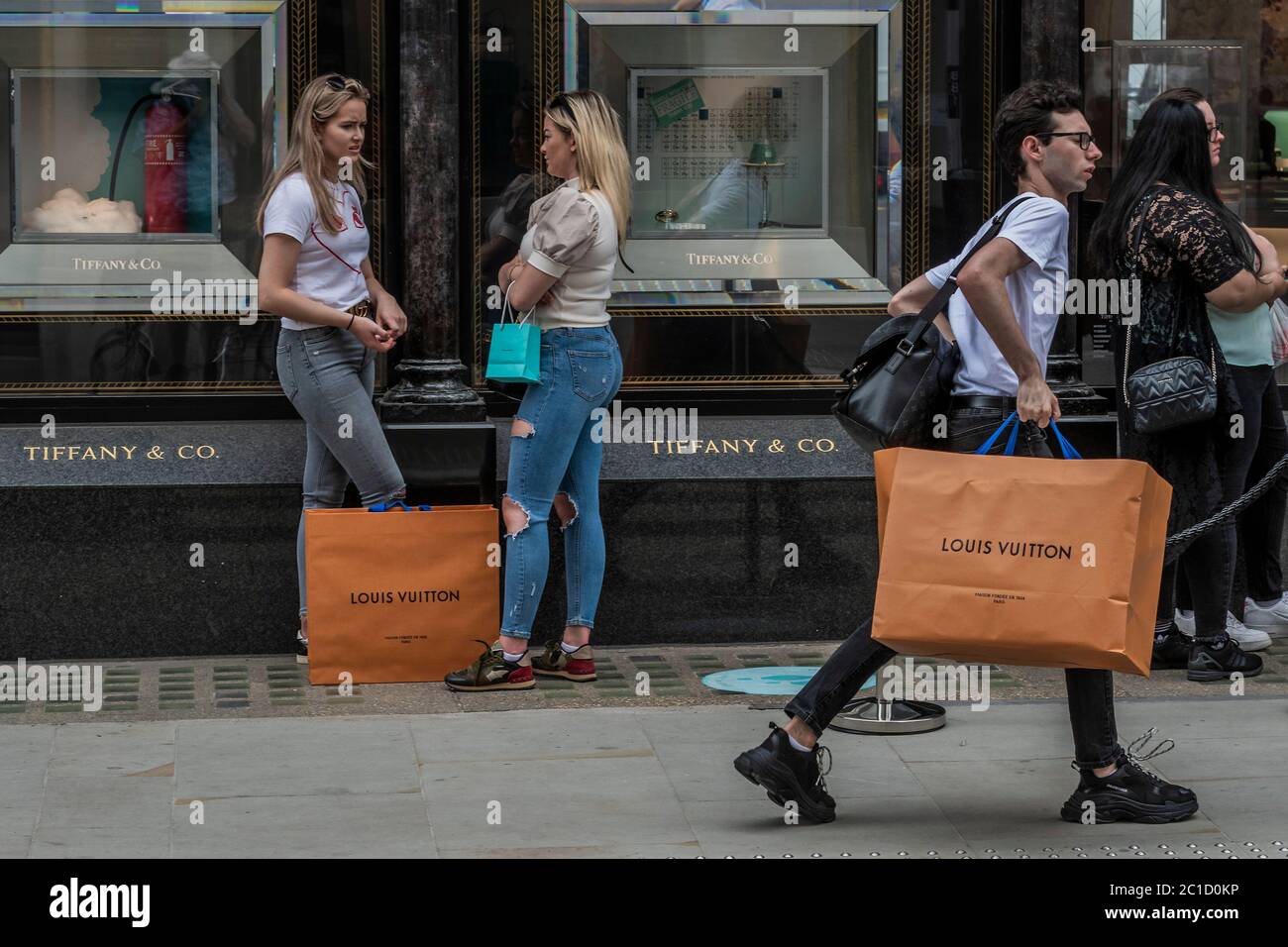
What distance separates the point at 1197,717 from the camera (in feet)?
20.5

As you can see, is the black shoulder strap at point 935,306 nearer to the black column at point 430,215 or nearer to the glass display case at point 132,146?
the black column at point 430,215

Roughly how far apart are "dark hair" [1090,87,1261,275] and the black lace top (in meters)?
0.04

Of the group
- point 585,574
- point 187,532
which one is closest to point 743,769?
point 585,574

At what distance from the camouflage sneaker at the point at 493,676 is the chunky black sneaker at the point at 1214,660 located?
87.8 inches

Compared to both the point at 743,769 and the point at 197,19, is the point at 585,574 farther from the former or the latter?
the point at 197,19

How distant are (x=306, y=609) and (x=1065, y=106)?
122 inches

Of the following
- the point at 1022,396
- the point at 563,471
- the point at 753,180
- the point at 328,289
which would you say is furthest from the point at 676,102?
the point at 1022,396

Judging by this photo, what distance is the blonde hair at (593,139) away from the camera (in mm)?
6391

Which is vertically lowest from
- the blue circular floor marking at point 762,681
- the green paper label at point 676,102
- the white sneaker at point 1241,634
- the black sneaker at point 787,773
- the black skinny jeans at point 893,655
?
the blue circular floor marking at point 762,681

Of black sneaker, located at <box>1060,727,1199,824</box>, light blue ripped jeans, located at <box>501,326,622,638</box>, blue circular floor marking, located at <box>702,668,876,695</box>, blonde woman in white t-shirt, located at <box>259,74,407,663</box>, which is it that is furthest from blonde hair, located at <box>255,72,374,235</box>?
black sneaker, located at <box>1060,727,1199,824</box>

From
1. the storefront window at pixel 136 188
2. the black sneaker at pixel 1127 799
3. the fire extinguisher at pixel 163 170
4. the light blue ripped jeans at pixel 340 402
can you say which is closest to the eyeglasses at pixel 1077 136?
the black sneaker at pixel 1127 799

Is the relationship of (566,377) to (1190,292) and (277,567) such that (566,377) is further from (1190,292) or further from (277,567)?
(1190,292)

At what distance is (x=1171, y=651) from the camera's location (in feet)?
22.9

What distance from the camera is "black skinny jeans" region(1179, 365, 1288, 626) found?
6.75 m
